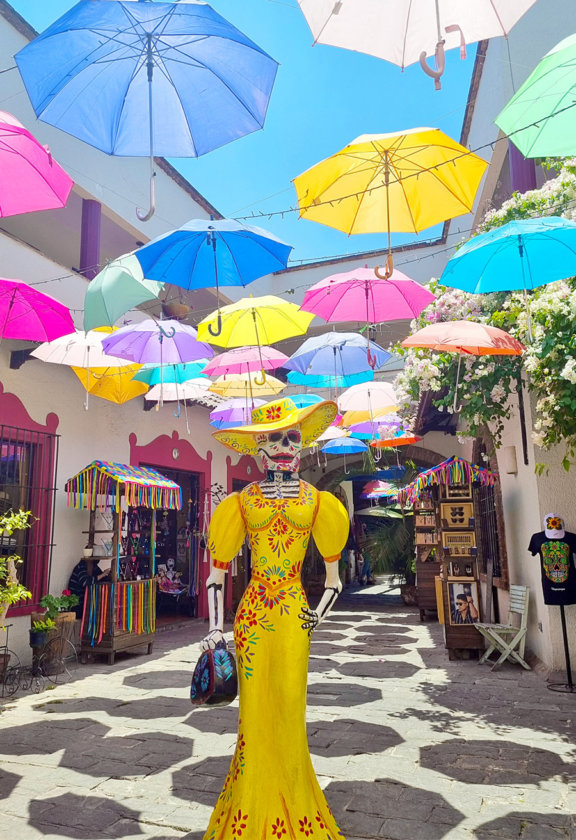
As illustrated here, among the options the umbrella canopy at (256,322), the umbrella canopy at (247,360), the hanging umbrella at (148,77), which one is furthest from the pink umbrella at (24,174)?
the umbrella canopy at (247,360)

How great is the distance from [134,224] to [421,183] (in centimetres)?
635

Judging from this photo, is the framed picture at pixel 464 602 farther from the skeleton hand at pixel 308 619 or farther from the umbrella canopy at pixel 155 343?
the skeleton hand at pixel 308 619

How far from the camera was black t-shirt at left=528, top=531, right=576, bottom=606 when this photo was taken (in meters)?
6.09

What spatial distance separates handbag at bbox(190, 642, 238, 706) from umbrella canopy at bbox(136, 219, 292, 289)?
3137 mm

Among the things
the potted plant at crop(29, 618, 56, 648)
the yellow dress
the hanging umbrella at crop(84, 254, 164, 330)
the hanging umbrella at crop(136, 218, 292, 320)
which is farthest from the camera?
the potted plant at crop(29, 618, 56, 648)

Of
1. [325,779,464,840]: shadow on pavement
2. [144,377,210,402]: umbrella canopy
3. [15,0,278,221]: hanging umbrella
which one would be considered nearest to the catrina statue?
[325,779,464,840]: shadow on pavement

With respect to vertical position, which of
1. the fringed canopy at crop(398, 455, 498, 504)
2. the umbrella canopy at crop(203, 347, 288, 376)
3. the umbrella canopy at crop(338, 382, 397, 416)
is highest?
the umbrella canopy at crop(203, 347, 288, 376)

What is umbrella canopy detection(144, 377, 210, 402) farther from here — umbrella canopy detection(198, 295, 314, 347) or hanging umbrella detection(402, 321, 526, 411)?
hanging umbrella detection(402, 321, 526, 411)

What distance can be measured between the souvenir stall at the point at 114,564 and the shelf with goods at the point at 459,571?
390 centimetres

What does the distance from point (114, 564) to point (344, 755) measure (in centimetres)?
456

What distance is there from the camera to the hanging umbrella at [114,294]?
5719mm

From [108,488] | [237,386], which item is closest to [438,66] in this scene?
[237,386]

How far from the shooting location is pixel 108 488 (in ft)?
26.8

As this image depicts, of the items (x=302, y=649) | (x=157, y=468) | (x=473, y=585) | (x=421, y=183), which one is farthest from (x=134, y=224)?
(x=302, y=649)
